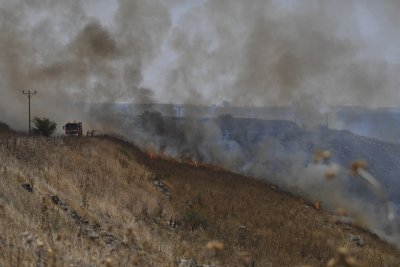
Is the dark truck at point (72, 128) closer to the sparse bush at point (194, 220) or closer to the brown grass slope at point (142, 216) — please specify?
the brown grass slope at point (142, 216)

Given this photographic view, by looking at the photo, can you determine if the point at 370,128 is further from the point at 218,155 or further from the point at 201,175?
the point at 201,175

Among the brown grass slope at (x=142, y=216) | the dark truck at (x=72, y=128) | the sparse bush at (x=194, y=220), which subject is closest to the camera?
the brown grass slope at (x=142, y=216)

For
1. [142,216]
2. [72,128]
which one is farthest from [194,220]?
[72,128]

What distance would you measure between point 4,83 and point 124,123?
13.1 metres

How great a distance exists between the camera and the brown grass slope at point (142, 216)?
22.9ft

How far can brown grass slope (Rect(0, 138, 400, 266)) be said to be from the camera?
697 cm

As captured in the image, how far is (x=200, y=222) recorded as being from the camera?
17578mm

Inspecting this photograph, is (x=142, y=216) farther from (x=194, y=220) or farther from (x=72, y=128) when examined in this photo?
(x=72, y=128)

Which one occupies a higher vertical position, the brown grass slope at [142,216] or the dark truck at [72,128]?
the dark truck at [72,128]

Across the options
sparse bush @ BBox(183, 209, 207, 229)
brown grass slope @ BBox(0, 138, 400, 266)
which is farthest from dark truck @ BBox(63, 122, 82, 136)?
sparse bush @ BBox(183, 209, 207, 229)

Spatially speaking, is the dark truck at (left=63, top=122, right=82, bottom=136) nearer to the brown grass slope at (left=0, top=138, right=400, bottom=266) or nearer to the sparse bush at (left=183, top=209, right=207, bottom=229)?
the brown grass slope at (left=0, top=138, right=400, bottom=266)

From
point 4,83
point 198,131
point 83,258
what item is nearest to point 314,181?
point 198,131

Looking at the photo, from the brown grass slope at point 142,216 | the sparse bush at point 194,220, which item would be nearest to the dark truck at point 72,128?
the brown grass slope at point 142,216

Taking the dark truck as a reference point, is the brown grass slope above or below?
below
